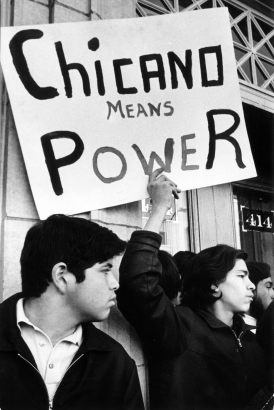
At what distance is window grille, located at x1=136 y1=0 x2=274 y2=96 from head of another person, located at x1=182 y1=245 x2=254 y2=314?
4.53 ft

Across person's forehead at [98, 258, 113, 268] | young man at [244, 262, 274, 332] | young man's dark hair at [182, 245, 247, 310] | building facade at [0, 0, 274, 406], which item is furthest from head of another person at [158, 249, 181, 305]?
young man at [244, 262, 274, 332]

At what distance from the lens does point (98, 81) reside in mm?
1708

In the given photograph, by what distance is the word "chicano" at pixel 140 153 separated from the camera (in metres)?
1.60

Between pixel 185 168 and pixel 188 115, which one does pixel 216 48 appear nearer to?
pixel 188 115

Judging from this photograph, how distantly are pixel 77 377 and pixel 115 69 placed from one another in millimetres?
1144

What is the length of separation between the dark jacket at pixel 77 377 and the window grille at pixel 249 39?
206 centimetres

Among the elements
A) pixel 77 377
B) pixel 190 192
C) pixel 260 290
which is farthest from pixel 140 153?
pixel 260 290

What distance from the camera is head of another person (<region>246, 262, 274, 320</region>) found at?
268 centimetres

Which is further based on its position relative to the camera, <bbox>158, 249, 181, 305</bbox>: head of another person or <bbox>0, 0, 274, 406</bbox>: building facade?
<bbox>158, 249, 181, 305</bbox>: head of another person

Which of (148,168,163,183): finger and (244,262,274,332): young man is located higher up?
(148,168,163,183): finger

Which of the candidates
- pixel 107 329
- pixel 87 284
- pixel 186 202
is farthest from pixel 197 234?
pixel 87 284

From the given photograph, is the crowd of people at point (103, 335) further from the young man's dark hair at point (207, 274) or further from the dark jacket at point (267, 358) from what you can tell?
the young man's dark hair at point (207, 274)

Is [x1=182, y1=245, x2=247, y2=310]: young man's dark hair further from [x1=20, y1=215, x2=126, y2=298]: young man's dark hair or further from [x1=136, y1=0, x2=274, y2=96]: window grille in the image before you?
[x1=136, y1=0, x2=274, y2=96]: window grille

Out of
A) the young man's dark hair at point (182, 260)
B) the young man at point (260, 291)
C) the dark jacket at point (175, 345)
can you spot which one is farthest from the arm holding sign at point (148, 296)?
the young man at point (260, 291)
